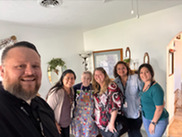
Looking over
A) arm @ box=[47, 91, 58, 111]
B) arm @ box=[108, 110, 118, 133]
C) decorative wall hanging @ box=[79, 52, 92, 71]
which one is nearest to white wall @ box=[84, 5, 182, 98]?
decorative wall hanging @ box=[79, 52, 92, 71]

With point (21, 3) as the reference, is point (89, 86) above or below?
below

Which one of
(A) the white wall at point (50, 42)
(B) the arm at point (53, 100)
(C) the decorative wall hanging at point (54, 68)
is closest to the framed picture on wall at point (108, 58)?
(A) the white wall at point (50, 42)

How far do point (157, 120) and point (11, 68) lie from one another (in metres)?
1.54

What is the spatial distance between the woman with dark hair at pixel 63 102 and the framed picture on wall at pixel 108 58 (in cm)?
165

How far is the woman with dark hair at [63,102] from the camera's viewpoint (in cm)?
148

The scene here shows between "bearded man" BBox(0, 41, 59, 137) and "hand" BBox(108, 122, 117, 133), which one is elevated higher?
"bearded man" BBox(0, 41, 59, 137)

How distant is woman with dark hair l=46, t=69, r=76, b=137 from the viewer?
1484 millimetres

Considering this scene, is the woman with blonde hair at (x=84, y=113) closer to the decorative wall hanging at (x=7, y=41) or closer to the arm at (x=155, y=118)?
the arm at (x=155, y=118)

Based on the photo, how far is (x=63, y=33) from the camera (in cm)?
319

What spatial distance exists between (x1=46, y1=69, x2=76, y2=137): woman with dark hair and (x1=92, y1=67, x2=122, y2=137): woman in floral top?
1.11 feet

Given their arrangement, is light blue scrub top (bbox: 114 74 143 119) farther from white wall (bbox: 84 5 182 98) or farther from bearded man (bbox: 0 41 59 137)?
bearded man (bbox: 0 41 59 137)

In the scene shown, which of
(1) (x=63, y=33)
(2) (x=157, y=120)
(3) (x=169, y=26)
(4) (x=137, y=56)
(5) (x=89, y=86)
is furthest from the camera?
(1) (x=63, y=33)

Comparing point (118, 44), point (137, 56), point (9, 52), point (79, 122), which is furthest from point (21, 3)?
point (137, 56)

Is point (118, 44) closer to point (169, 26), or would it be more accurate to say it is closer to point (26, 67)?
point (169, 26)
